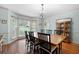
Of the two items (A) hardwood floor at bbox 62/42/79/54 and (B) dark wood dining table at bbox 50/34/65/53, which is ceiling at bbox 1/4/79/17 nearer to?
(B) dark wood dining table at bbox 50/34/65/53

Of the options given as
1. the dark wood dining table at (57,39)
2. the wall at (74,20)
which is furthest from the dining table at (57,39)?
the wall at (74,20)

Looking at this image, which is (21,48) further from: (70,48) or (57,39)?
(70,48)

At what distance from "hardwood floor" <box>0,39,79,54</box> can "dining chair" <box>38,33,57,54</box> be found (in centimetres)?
23

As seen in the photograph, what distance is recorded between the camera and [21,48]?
2090 millimetres

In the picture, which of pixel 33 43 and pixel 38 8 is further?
pixel 33 43

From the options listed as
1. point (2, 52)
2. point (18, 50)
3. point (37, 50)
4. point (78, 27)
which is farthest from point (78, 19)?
point (2, 52)

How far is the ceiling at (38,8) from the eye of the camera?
201 centimetres

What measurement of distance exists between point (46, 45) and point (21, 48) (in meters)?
0.54

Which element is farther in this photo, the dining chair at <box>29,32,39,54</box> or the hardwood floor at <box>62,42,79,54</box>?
the dining chair at <box>29,32,39,54</box>

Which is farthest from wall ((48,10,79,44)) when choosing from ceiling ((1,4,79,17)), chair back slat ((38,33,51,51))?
chair back slat ((38,33,51,51))

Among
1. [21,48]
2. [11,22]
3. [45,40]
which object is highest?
[11,22]

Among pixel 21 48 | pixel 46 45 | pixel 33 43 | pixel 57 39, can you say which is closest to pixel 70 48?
pixel 57 39

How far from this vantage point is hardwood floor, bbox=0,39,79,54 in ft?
6.60
